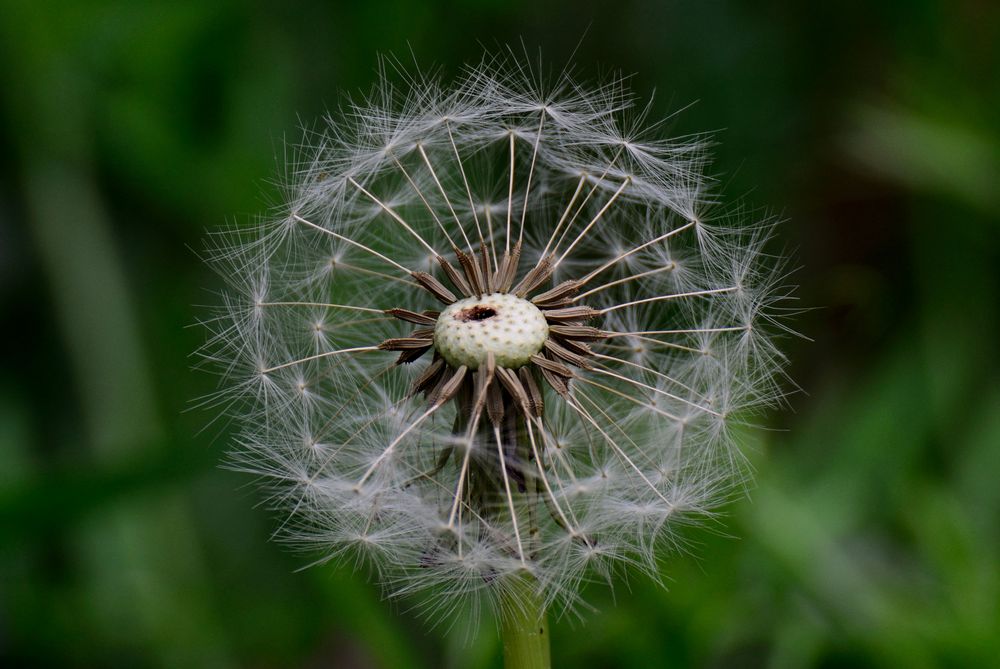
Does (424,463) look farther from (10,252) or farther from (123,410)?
(10,252)

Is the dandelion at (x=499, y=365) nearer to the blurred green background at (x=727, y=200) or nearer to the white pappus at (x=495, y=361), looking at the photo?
the white pappus at (x=495, y=361)

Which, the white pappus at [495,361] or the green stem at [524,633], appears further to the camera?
the white pappus at [495,361]

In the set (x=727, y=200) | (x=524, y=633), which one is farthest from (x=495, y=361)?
(x=727, y=200)

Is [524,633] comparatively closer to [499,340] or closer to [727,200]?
[499,340]

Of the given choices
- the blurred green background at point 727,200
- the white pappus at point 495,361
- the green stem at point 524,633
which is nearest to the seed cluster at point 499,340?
the white pappus at point 495,361

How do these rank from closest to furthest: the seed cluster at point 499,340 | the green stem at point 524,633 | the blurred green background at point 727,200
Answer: the green stem at point 524,633
the seed cluster at point 499,340
the blurred green background at point 727,200

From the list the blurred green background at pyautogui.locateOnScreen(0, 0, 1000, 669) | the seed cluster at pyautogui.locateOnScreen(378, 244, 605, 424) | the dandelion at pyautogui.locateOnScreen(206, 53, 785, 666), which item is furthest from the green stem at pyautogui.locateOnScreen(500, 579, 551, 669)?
the blurred green background at pyautogui.locateOnScreen(0, 0, 1000, 669)
